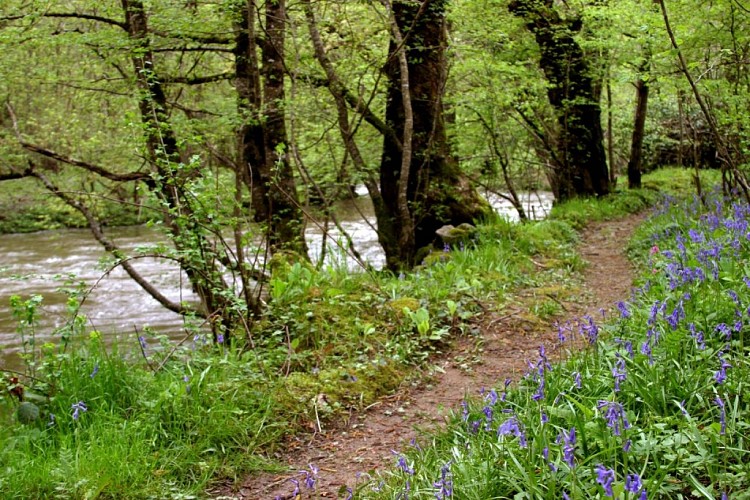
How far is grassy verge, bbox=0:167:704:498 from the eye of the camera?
3.05m

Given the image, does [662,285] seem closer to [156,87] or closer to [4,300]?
[156,87]

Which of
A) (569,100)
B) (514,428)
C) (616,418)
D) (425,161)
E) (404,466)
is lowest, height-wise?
(404,466)

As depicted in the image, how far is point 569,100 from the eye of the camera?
455 inches

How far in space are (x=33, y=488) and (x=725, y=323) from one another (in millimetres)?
3725

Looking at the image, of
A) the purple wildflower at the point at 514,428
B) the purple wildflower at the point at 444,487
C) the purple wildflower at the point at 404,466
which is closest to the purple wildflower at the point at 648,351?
the purple wildflower at the point at 514,428

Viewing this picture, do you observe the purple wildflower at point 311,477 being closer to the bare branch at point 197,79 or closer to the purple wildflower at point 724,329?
the purple wildflower at point 724,329

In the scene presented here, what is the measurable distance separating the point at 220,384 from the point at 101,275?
19.9 feet

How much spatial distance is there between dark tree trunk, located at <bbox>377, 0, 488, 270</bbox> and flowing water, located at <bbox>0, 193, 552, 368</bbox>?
70 cm

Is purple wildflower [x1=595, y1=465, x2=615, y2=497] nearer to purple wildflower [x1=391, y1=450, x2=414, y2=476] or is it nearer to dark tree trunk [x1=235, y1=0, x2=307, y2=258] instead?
purple wildflower [x1=391, y1=450, x2=414, y2=476]

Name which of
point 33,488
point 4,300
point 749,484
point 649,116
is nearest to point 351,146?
point 33,488

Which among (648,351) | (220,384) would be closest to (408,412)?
(220,384)

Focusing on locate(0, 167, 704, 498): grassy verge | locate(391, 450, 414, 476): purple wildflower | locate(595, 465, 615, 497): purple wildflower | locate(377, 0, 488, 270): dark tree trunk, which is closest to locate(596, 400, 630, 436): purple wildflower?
locate(595, 465, 615, 497): purple wildflower

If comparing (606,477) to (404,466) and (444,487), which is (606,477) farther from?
(404,466)

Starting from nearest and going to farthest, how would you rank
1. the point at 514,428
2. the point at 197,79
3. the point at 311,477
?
the point at 514,428 < the point at 311,477 < the point at 197,79
